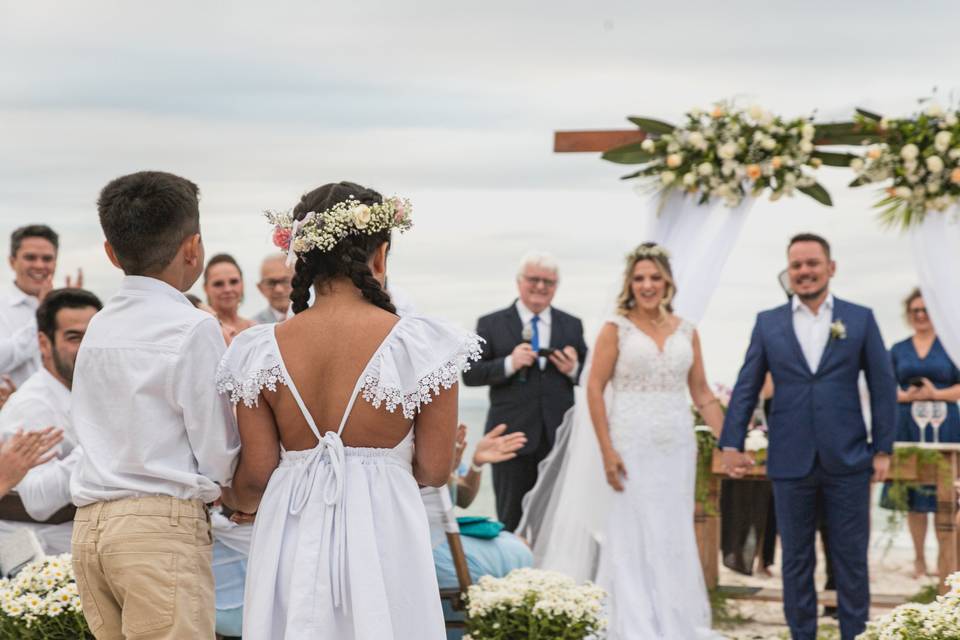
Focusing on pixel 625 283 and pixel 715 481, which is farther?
pixel 715 481

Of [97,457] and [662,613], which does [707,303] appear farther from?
[97,457]

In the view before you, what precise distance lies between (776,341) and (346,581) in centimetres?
404

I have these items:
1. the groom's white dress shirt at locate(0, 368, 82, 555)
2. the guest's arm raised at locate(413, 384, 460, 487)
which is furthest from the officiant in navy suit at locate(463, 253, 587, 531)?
the guest's arm raised at locate(413, 384, 460, 487)

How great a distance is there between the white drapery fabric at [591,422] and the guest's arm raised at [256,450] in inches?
164

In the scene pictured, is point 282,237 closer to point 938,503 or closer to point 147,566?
→ point 147,566

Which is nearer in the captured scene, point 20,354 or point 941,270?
point 20,354

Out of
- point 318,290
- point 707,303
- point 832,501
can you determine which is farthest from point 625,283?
point 318,290

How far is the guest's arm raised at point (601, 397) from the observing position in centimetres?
696

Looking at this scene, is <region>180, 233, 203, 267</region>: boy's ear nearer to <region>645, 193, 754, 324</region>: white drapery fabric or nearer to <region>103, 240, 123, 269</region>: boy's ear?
<region>103, 240, 123, 269</region>: boy's ear

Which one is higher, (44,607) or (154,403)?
(154,403)

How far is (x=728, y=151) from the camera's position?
743 centimetres

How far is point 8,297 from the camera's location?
755cm

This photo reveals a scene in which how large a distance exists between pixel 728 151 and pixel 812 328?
1343mm

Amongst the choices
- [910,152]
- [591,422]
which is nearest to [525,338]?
[591,422]
